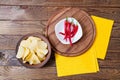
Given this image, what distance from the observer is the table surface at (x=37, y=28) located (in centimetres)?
89

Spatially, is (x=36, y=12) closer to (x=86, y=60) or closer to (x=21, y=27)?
(x=21, y=27)

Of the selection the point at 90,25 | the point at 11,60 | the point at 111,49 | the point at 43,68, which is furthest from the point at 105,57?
the point at 11,60

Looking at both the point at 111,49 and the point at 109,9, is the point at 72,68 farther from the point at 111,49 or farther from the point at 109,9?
the point at 109,9

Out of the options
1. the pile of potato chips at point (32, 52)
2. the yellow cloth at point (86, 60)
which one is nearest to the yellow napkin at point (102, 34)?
the yellow cloth at point (86, 60)

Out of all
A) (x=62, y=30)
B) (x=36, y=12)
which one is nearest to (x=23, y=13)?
(x=36, y=12)

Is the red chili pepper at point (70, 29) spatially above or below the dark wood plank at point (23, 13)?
below

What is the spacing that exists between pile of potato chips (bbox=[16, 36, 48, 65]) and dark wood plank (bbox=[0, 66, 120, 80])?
58 millimetres

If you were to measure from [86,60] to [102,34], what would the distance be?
131mm

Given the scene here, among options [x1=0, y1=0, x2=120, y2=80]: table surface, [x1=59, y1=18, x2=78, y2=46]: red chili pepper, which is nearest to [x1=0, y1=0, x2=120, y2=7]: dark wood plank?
[x1=0, y1=0, x2=120, y2=80]: table surface

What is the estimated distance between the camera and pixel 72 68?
88 centimetres

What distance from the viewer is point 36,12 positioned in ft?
3.17

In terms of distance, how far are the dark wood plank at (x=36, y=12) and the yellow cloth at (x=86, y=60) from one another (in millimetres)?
76

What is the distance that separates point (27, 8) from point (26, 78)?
305 mm

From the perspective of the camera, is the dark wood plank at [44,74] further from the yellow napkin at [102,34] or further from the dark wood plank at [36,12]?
the dark wood plank at [36,12]
